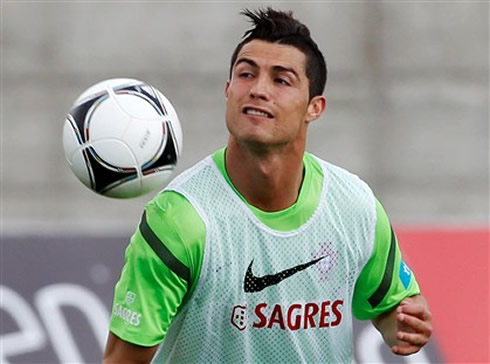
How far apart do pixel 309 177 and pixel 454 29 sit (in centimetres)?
591

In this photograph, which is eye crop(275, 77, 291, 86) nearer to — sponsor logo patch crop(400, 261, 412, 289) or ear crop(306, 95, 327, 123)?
ear crop(306, 95, 327, 123)

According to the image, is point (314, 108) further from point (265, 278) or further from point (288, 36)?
point (265, 278)

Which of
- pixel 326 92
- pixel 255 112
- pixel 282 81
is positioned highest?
pixel 326 92

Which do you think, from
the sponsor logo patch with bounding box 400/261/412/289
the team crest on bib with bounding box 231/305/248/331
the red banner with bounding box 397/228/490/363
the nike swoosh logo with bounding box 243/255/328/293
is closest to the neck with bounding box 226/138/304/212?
the nike swoosh logo with bounding box 243/255/328/293

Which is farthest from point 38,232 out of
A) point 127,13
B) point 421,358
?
point 127,13

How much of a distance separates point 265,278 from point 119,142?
714mm

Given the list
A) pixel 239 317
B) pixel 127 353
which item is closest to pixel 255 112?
pixel 239 317

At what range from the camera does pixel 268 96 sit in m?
4.38

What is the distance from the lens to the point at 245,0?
1010cm

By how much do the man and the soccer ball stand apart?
0.37ft

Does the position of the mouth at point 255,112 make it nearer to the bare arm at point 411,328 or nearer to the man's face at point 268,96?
the man's face at point 268,96

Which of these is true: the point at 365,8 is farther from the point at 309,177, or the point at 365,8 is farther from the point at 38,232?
the point at 309,177

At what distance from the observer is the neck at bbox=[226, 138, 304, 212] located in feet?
14.7

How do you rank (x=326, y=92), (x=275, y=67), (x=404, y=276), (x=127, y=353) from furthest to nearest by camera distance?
1. (x=326, y=92)
2. (x=404, y=276)
3. (x=275, y=67)
4. (x=127, y=353)
